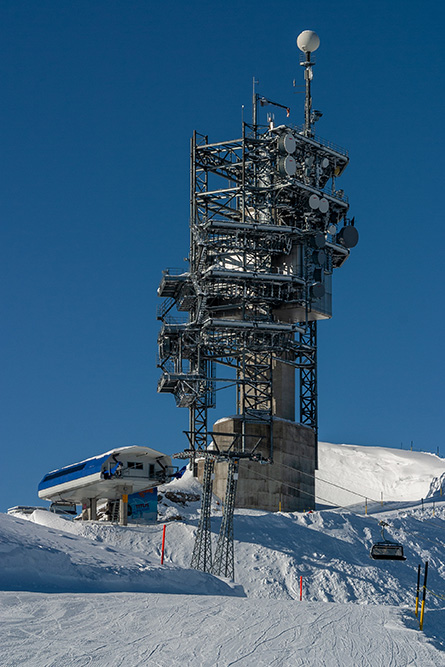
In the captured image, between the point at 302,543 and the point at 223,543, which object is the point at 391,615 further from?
the point at 302,543

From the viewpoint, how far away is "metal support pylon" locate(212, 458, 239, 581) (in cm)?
5831

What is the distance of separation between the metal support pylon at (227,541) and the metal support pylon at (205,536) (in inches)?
22.2

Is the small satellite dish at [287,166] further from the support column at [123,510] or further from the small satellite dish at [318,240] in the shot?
the support column at [123,510]

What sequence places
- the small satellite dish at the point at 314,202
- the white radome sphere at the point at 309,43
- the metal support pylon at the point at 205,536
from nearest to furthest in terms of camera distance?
1. the metal support pylon at the point at 205,536
2. the small satellite dish at the point at 314,202
3. the white radome sphere at the point at 309,43

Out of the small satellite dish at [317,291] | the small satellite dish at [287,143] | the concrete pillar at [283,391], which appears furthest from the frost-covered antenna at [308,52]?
the concrete pillar at [283,391]

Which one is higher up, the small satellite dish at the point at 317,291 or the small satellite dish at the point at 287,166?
the small satellite dish at the point at 287,166

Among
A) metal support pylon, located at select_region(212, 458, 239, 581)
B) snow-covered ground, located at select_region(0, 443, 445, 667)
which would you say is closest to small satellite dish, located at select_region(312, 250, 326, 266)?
snow-covered ground, located at select_region(0, 443, 445, 667)

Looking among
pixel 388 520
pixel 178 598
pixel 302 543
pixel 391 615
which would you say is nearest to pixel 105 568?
pixel 178 598

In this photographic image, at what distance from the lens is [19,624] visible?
2944cm

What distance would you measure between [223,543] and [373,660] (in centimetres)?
3158

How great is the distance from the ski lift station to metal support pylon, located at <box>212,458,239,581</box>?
208 inches

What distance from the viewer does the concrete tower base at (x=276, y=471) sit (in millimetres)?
79750

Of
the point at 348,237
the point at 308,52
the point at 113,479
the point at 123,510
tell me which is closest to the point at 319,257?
the point at 348,237

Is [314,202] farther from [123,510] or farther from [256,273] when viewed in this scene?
[123,510]
